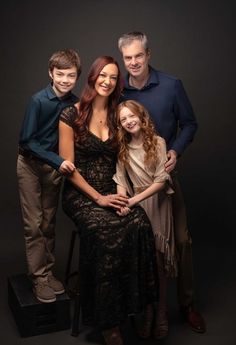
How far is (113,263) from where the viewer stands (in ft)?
14.6

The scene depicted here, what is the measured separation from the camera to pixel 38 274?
16.3 feet

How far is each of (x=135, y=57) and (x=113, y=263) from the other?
1.30 m

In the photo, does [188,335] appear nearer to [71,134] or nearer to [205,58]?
[71,134]

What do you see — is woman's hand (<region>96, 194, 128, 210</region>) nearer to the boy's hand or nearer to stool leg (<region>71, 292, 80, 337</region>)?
the boy's hand

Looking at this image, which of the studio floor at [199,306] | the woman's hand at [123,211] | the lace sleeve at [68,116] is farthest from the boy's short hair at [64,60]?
the studio floor at [199,306]

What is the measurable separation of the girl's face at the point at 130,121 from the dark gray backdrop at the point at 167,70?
1.57m

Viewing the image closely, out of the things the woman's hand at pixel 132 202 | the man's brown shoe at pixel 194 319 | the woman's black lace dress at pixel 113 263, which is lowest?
the man's brown shoe at pixel 194 319

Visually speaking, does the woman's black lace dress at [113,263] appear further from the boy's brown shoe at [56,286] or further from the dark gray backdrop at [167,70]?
the dark gray backdrop at [167,70]

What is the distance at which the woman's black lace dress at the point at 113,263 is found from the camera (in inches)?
176

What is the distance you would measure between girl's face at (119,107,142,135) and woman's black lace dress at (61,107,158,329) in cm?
33

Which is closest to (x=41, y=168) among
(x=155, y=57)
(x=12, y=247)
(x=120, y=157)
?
(x=120, y=157)

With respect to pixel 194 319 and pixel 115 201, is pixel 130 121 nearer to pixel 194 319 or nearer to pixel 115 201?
pixel 115 201

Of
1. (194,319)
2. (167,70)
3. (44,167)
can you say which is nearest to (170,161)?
(44,167)

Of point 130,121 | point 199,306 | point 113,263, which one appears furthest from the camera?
point 199,306
